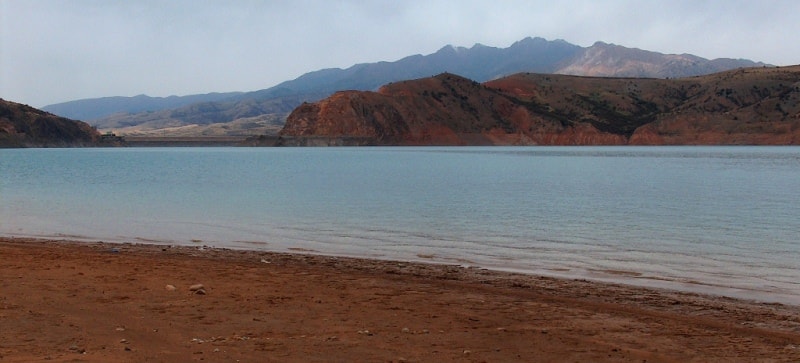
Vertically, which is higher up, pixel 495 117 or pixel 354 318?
pixel 495 117

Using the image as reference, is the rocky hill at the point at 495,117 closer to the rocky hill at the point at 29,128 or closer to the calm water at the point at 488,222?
the rocky hill at the point at 29,128

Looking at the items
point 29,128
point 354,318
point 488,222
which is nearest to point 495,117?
point 29,128

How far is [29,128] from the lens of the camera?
18038 centimetres

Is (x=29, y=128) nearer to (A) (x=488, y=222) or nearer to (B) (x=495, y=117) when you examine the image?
(B) (x=495, y=117)

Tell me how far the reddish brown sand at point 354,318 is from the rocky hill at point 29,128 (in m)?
176

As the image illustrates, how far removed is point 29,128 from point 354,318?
190 meters

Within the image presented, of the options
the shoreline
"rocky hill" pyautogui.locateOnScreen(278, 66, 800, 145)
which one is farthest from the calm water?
"rocky hill" pyautogui.locateOnScreen(278, 66, 800, 145)

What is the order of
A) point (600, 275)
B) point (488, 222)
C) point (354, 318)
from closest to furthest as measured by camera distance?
point (354, 318)
point (600, 275)
point (488, 222)

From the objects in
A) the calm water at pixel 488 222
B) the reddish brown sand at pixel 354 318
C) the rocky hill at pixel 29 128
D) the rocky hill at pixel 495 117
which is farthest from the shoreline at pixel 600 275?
the rocky hill at pixel 29 128

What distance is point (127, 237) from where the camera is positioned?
951 inches

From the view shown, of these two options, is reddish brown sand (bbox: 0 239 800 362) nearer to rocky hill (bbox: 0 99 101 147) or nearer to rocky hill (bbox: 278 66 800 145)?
rocky hill (bbox: 278 66 800 145)

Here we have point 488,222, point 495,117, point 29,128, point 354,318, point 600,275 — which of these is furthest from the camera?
point 495,117

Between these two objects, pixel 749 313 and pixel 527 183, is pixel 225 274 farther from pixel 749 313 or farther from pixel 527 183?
pixel 527 183

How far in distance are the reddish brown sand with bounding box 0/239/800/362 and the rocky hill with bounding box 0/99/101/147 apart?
17616 centimetres
